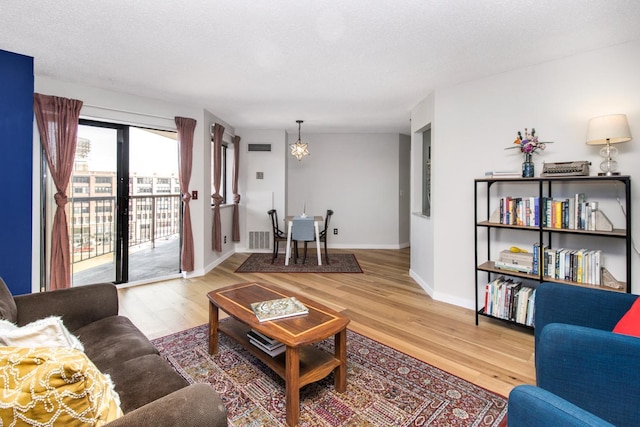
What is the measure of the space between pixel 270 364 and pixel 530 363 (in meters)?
1.82

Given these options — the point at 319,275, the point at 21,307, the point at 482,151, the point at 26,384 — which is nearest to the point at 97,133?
the point at 21,307

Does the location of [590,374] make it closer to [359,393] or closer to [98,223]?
[359,393]

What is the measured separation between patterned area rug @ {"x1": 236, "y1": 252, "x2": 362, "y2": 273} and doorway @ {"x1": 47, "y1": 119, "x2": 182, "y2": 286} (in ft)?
3.71

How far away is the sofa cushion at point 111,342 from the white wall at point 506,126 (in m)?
2.94

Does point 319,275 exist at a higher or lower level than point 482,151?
lower

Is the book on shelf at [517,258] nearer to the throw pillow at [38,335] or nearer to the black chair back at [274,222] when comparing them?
the throw pillow at [38,335]

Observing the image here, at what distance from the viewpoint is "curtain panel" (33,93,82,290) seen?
306 cm

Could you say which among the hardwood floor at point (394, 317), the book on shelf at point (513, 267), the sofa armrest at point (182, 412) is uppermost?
the book on shelf at point (513, 267)

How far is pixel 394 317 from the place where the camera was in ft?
9.70

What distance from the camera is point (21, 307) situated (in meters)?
1.64

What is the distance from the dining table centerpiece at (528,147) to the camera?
2.64 metres

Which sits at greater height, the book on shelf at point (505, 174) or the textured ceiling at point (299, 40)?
the textured ceiling at point (299, 40)

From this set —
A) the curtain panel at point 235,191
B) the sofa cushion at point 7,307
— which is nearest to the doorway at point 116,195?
the curtain panel at point 235,191

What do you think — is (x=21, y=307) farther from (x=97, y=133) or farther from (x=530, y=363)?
(x=530, y=363)
